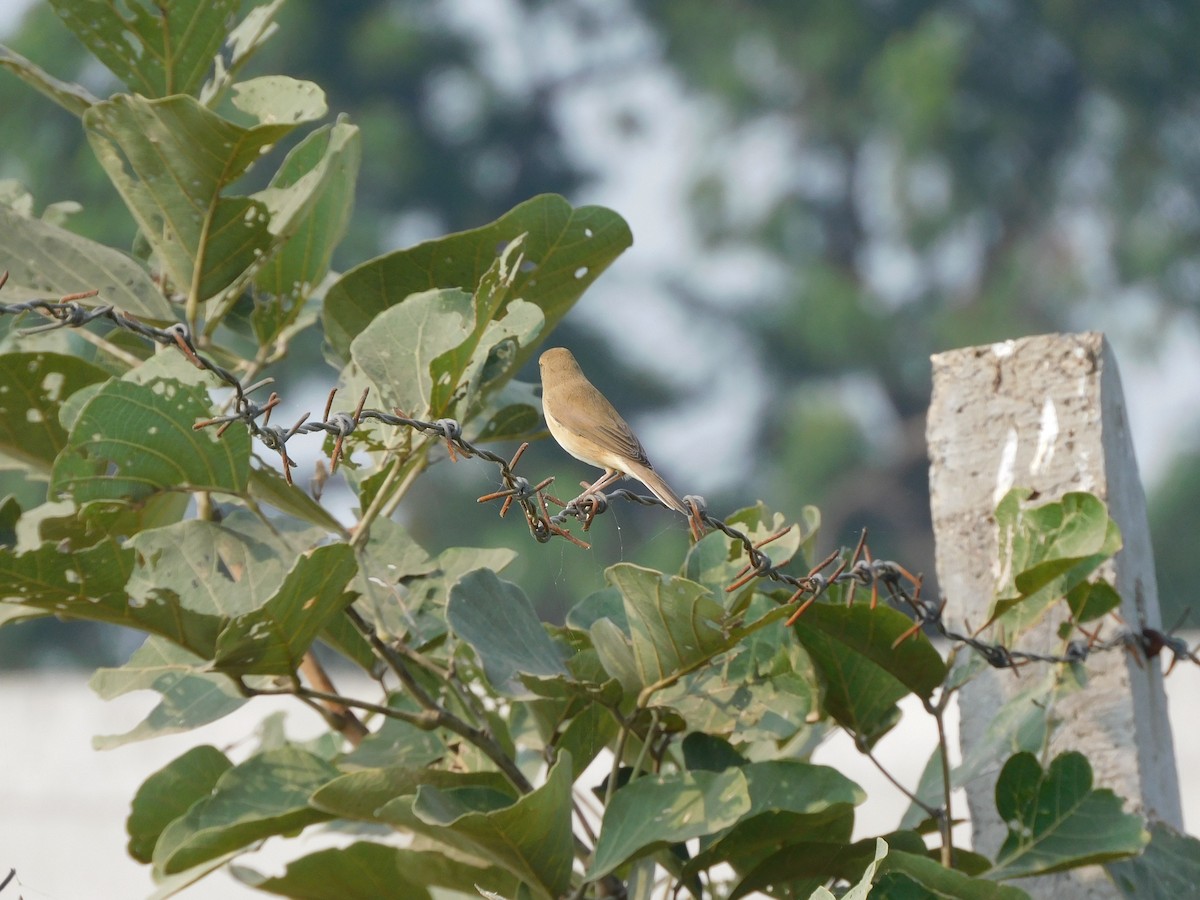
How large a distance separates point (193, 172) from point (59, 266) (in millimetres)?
207

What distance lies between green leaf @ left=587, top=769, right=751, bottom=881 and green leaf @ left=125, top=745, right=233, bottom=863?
1.65 ft

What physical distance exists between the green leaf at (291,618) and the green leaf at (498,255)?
39 cm

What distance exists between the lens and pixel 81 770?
3.70m

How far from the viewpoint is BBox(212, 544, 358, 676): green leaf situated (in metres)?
1.41

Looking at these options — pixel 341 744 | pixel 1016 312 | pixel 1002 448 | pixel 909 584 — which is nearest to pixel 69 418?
pixel 341 744

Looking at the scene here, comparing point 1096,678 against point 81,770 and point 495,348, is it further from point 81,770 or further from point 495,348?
point 81,770

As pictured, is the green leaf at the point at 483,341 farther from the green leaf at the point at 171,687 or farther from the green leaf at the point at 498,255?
the green leaf at the point at 171,687

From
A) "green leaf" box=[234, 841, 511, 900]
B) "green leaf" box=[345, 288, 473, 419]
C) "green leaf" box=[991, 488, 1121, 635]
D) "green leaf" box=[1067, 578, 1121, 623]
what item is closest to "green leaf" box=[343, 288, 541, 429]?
"green leaf" box=[345, 288, 473, 419]

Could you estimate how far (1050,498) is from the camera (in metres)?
1.98

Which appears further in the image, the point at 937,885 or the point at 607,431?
the point at 607,431

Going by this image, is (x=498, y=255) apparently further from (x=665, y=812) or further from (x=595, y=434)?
(x=665, y=812)

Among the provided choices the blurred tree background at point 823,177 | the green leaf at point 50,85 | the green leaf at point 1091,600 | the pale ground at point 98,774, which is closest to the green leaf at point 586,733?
the green leaf at point 1091,600

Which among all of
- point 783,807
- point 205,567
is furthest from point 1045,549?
point 205,567

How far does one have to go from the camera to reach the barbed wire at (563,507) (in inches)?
46.9
